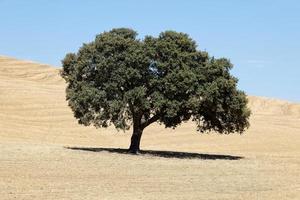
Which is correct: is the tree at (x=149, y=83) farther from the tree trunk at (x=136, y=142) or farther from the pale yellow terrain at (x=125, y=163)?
the pale yellow terrain at (x=125, y=163)

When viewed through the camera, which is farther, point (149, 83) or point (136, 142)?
point (136, 142)

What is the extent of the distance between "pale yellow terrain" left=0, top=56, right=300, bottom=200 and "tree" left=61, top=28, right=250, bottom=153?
3.44m

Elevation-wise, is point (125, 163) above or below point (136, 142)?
below

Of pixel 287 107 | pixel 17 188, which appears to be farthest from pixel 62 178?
pixel 287 107

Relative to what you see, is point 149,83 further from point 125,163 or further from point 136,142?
point 125,163

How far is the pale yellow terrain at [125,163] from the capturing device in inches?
974

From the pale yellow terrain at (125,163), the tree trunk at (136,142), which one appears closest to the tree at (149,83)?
the tree trunk at (136,142)

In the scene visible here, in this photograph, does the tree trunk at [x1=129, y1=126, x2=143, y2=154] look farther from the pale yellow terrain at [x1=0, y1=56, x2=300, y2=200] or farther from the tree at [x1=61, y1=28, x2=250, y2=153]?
the pale yellow terrain at [x1=0, y1=56, x2=300, y2=200]

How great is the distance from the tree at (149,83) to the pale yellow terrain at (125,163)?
344 cm

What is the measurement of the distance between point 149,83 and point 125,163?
8985mm

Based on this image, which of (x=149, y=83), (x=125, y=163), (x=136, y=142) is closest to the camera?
(x=125, y=163)

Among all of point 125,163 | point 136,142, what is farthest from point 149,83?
point 125,163

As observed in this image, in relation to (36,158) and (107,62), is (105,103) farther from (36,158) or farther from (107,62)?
(36,158)

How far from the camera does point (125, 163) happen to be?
36312 millimetres
